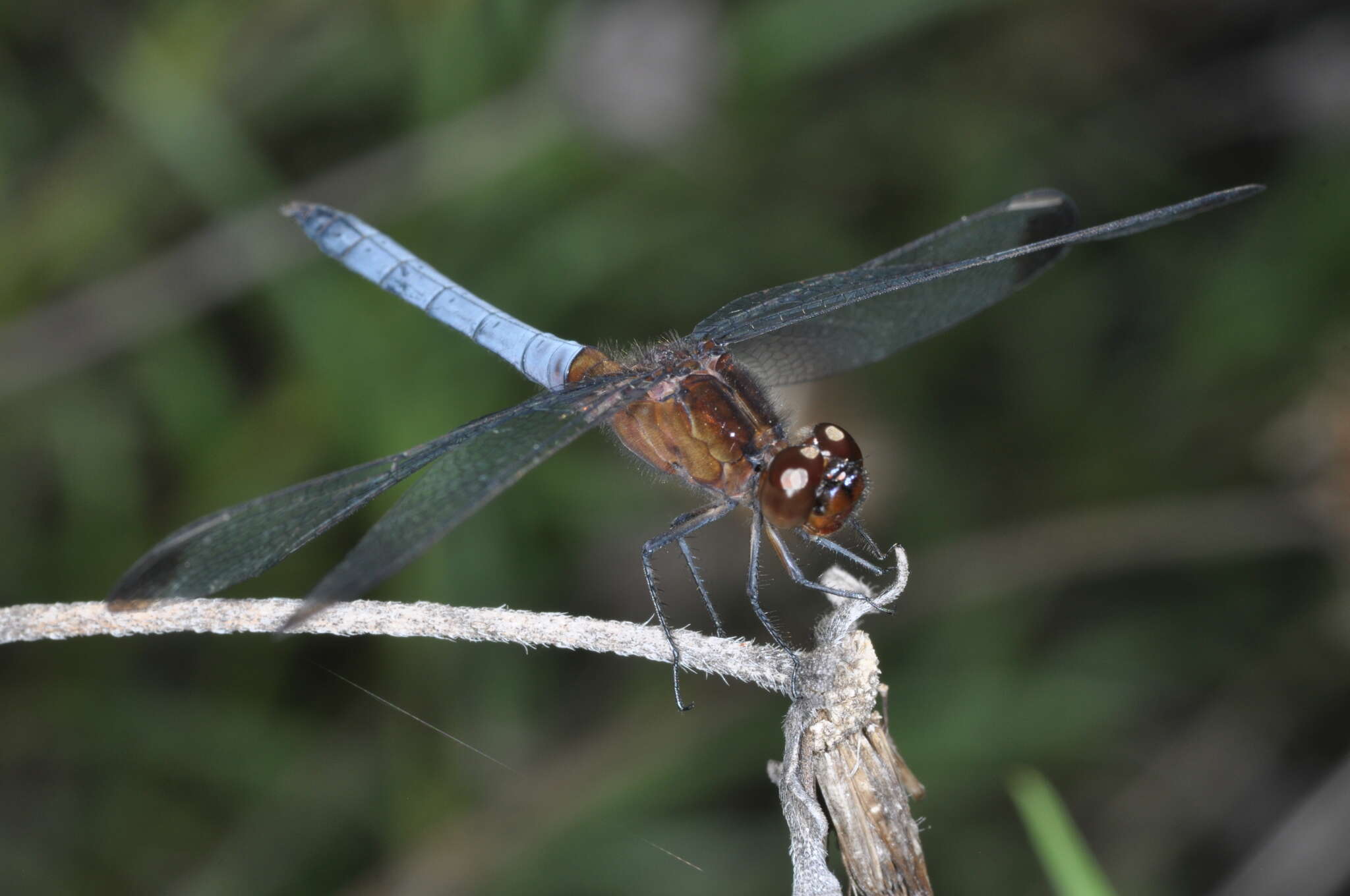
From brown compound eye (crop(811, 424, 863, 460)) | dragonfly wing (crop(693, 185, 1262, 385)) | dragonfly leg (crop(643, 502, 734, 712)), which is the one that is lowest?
brown compound eye (crop(811, 424, 863, 460))

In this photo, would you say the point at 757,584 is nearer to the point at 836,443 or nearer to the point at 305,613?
the point at 836,443

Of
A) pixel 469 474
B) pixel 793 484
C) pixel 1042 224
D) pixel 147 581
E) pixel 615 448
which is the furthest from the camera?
pixel 615 448

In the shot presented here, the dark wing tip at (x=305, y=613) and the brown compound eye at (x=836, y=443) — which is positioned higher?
the brown compound eye at (x=836, y=443)

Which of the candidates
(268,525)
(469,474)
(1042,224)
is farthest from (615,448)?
(1042,224)

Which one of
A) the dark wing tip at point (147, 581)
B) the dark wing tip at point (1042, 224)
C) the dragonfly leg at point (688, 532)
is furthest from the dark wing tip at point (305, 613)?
the dark wing tip at point (1042, 224)

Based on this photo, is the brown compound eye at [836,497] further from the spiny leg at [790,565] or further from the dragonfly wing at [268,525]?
the dragonfly wing at [268,525]

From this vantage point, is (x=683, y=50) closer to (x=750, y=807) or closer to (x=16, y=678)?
(x=750, y=807)

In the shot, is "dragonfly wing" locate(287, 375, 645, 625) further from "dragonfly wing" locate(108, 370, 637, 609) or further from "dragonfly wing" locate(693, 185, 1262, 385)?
"dragonfly wing" locate(693, 185, 1262, 385)

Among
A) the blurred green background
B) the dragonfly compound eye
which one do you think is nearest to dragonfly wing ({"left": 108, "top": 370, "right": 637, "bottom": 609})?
the dragonfly compound eye
